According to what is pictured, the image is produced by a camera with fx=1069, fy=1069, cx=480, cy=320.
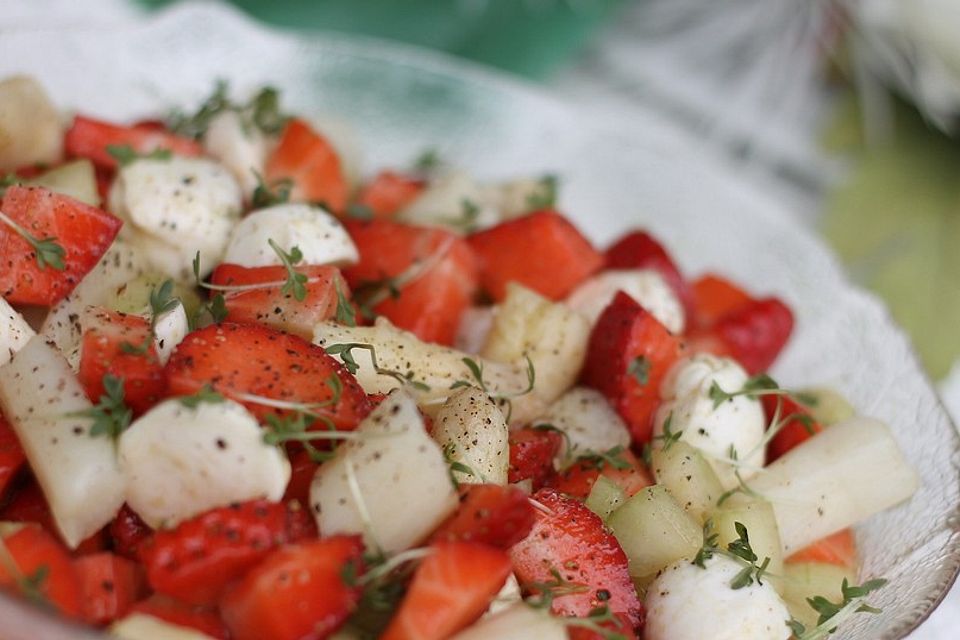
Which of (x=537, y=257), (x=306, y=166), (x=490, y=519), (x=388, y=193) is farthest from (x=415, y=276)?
(x=490, y=519)

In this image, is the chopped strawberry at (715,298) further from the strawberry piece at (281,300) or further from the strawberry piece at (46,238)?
the strawberry piece at (46,238)

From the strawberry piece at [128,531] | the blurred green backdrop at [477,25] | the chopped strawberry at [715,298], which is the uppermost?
the blurred green backdrop at [477,25]

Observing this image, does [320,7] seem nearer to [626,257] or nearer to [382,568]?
[626,257]

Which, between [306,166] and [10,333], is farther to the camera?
[306,166]

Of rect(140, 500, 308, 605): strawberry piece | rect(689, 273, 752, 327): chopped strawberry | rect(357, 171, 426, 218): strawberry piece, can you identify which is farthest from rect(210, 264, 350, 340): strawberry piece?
rect(689, 273, 752, 327): chopped strawberry

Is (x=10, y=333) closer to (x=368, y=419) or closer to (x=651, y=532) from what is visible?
(x=368, y=419)

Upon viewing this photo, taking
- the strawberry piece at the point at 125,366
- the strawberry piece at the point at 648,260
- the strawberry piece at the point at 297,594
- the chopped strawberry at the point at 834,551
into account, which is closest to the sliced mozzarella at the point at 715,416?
the chopped strawberry at the point at 834,551
